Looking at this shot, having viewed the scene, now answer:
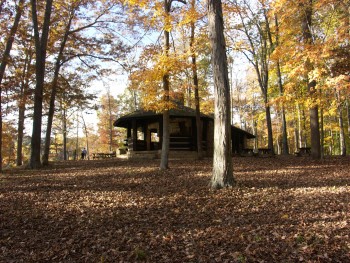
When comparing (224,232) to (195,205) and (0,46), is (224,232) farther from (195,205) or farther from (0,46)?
(0,46)

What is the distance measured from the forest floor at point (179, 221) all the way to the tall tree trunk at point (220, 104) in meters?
0.51

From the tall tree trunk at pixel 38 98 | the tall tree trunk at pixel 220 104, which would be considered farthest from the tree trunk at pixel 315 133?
the tall tree trunk at pixel 38 98

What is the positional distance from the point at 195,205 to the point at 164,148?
6.24 meters

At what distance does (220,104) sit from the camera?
7.98m

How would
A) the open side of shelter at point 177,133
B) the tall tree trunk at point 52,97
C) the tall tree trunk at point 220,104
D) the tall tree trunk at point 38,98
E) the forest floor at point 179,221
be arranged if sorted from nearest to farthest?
the forest floor at point 179,221
the tall tree trunk at point 220,104
the tall tree trunk at point 38,98
the tall tree trunk at point 52,97
the open side of shelter at point 177,133

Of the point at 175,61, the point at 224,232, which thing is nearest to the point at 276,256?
the point at 224,232

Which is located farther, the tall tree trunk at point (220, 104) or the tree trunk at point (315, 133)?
the tree trunk at point (315, 133)

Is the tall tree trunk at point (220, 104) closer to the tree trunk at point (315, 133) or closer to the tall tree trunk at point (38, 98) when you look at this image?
the tree trunk at point (315, 133)

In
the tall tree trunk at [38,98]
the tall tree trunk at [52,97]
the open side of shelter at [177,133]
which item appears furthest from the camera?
the open side of shelter at [177,133]

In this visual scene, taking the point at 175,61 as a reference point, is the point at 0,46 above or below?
above

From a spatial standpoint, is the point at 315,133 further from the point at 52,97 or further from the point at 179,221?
the point at 52,97

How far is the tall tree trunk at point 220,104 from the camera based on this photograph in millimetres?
7969

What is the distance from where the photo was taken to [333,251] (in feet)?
12.7

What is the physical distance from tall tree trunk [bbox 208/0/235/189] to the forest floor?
1.69 ft
